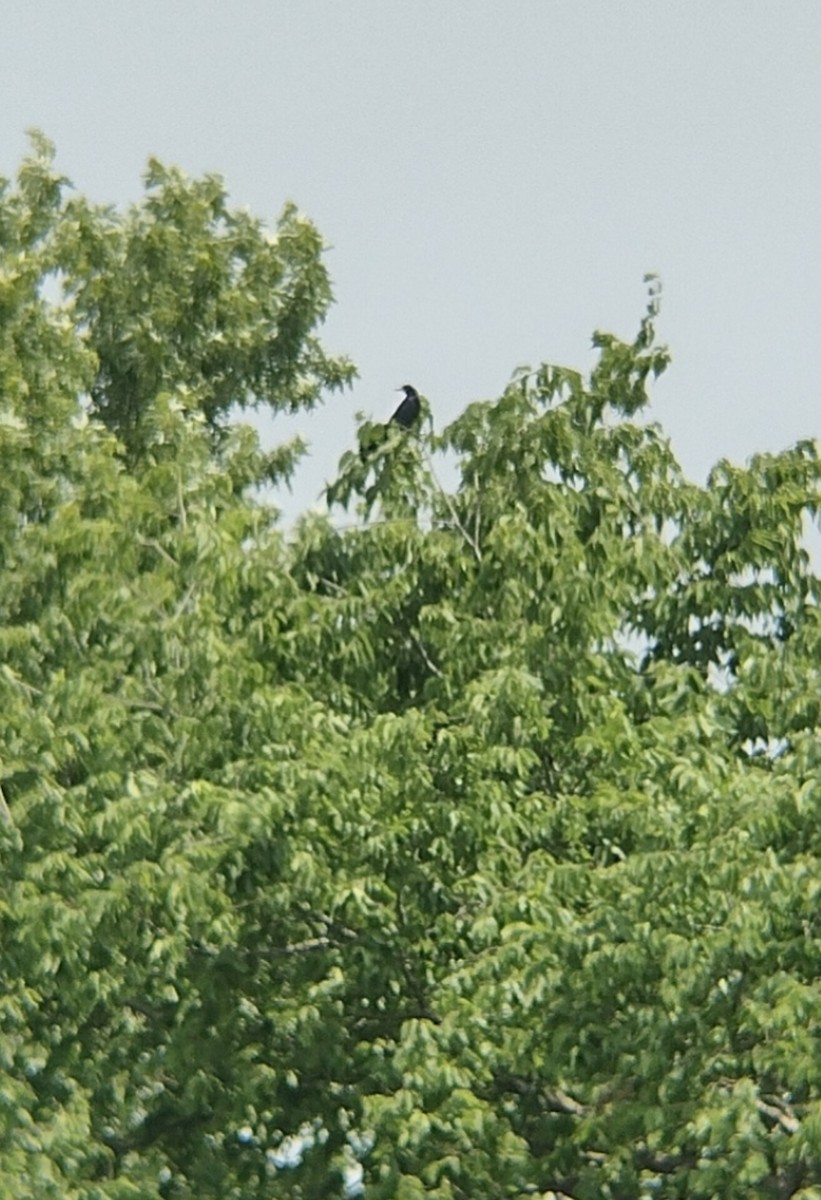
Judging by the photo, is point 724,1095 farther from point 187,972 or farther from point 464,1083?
point 187,972

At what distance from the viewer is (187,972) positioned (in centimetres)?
1602

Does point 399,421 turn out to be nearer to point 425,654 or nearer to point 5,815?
point 425,654

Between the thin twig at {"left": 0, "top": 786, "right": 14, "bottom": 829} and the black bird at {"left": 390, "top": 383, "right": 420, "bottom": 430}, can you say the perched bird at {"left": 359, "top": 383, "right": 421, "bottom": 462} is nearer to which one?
the black bird at {"left": 390, "top": 383, "right": 420, "bottom": 430}

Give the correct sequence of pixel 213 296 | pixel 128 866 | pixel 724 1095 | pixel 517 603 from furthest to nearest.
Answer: pixel 213 296
pixel 517 603
pixel 128 866
pixel 724 1095

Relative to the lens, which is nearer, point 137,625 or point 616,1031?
point 616,1031

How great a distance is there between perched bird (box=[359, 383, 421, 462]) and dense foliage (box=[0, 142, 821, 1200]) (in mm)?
122

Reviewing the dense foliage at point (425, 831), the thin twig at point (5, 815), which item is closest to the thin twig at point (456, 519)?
the dense foliage at point (425, 831)

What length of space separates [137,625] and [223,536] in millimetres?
865

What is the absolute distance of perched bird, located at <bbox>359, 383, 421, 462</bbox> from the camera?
712 inches

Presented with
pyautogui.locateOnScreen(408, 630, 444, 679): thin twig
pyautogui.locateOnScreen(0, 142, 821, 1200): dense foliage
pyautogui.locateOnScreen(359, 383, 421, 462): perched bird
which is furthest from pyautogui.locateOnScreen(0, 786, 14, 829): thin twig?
pyautogui.locateOnScreen(359, 383, 421, 462): perched bird

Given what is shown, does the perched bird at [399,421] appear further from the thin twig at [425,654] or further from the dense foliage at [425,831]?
the thin twig at [425,654]

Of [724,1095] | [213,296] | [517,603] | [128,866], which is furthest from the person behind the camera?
[213,296]

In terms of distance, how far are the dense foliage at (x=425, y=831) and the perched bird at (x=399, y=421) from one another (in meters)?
0.12

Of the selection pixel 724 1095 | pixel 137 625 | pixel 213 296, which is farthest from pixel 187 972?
pixel 213 296
